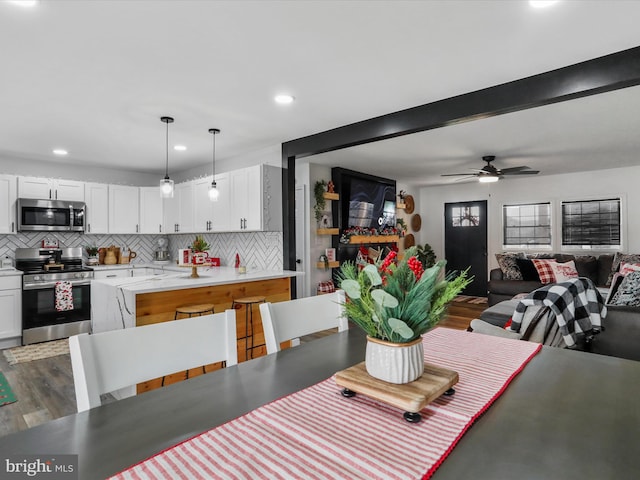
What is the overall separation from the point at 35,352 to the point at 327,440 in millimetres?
4742

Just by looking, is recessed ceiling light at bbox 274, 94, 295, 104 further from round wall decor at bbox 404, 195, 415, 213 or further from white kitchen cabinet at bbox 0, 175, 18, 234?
round wall decor at bbox 404, 195, 415, 213

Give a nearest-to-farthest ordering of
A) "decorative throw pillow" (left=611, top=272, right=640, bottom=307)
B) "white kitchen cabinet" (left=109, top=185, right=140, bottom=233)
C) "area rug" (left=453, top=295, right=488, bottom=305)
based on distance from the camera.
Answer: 1. "decorative throw pillow" (left=611, top=272, right=640, bottom=307)
2. "white kitchen cabinet" (left=109, top=185, right=140, bottom=233)
3. "area rug" (left=453, top=295, right=488, bottom=305)

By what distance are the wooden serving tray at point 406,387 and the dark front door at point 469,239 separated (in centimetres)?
720

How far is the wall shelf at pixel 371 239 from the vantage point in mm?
6066

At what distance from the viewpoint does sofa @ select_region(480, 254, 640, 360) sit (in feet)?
7.54

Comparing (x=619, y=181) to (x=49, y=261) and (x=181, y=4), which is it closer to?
(x=181, y=4)

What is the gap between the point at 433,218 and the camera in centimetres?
845

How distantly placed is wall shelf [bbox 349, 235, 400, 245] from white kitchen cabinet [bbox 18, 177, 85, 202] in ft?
13.2

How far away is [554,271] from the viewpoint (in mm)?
5895

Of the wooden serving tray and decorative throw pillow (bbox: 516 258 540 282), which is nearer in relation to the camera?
the wooden serving tray

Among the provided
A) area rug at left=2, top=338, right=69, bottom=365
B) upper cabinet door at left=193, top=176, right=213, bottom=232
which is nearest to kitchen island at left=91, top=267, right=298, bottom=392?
area rug at left=2, top=338, right=69, bottom=365

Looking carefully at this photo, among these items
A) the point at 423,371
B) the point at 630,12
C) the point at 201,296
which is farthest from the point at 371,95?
the point at 423,371

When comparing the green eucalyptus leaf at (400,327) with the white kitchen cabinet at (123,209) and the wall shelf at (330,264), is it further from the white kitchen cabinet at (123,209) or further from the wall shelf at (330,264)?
the white kitchen cabinet at (123,209)

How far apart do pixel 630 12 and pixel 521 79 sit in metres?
0.81
